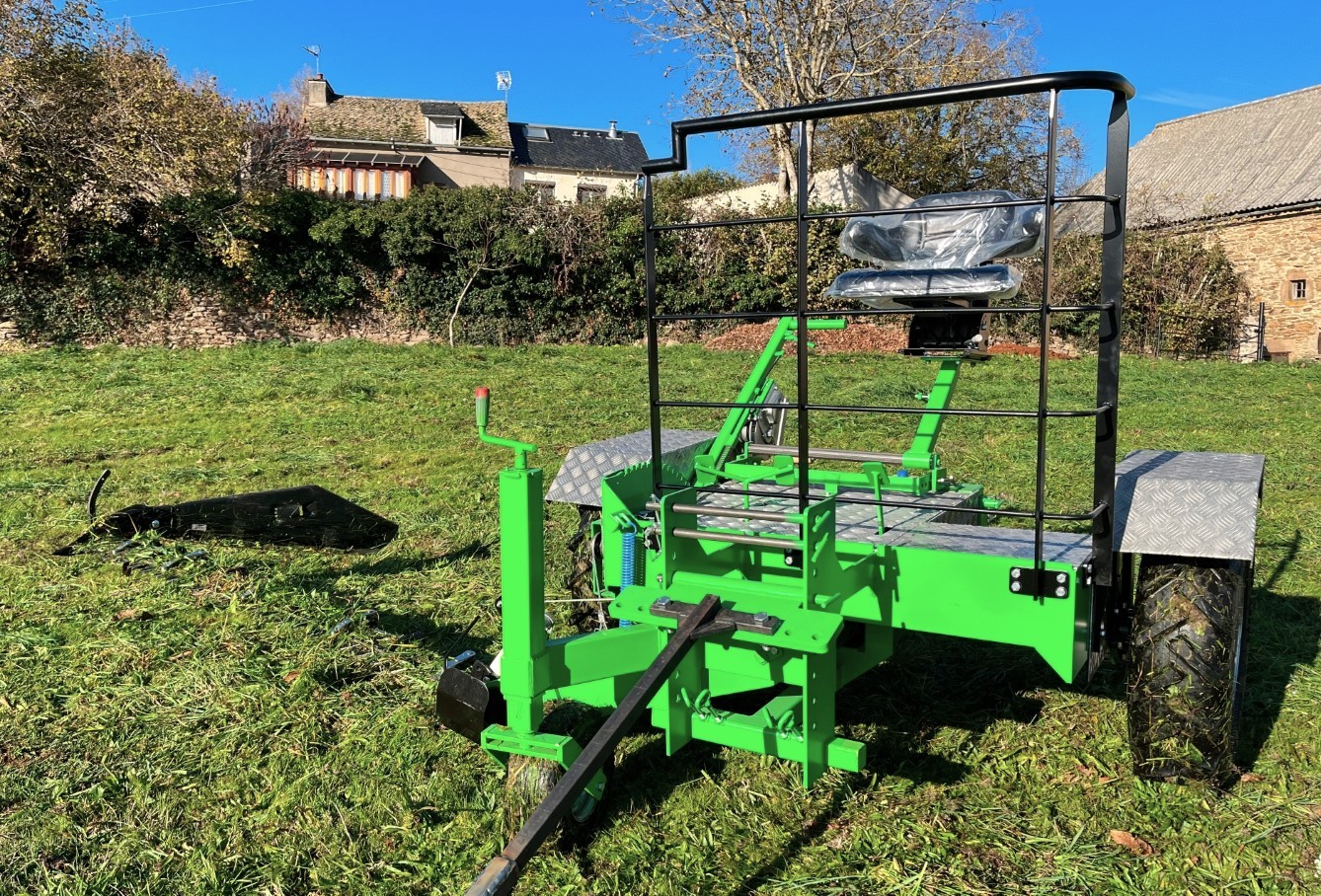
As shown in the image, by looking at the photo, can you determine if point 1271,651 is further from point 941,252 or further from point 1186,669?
point 941,252

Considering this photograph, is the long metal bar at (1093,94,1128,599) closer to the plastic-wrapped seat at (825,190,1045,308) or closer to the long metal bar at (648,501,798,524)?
the plastic-wrapped seat at (825,190,1045,308)

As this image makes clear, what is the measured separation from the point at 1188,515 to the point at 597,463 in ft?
7.83

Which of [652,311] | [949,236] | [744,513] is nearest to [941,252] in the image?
[949,236]

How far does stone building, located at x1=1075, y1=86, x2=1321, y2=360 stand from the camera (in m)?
24.7

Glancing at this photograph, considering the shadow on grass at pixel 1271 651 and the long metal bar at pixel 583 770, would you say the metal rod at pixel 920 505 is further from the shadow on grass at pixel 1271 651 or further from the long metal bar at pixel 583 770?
the shadow on grass at pixel 1271 651

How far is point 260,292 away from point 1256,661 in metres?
18.7

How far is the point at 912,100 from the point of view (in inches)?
110

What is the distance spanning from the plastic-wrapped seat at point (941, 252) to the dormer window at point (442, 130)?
34.5 m

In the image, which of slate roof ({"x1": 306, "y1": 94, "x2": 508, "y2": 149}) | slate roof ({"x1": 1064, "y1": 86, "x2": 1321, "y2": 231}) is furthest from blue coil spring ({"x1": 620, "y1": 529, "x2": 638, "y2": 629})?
slate roof ({"x1": 306, "y1": 94, "x2": 508, "y2": 149})

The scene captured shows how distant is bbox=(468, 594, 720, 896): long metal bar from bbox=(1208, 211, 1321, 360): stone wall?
2669 centimetres

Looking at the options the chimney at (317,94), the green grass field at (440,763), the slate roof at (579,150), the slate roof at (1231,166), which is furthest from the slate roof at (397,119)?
the green grass field at (440,763)

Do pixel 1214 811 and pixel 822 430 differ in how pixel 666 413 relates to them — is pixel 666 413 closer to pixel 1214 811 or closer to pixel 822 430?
pixel 822 430

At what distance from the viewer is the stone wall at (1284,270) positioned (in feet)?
81.1

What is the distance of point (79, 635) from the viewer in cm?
407
